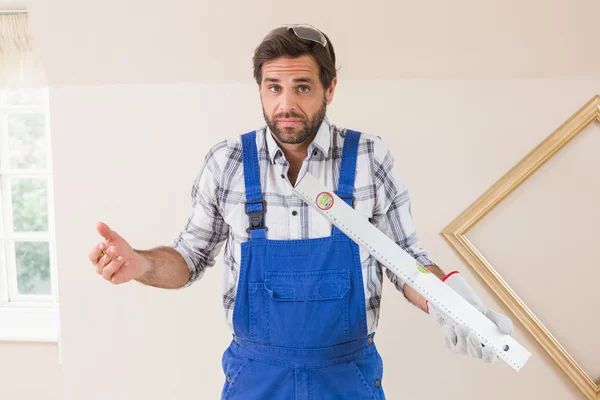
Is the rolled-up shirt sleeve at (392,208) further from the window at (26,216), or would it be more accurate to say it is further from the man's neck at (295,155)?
the window at (26,216)

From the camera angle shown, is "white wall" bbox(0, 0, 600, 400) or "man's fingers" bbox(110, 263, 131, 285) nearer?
"man's fingers" bbox(110, 263, 131, 285)

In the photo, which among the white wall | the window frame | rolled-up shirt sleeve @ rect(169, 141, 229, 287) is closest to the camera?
rolled-up shirt sleeve @ rect(169, 141, 229, 287)

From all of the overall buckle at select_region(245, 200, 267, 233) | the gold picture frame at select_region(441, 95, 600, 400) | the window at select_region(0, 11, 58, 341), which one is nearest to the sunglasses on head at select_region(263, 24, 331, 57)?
the overall buckle at select_region(245, 200, 267, 233)

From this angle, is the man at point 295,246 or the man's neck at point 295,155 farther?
the man's neck at point 295,155

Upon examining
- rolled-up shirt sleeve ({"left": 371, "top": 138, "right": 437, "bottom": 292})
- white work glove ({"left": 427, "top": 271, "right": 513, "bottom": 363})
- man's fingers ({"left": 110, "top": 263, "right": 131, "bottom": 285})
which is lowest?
white work glove ({"left": 427, "top": 271, "right": 513, "bottom": 363})

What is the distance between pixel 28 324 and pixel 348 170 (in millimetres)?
2254

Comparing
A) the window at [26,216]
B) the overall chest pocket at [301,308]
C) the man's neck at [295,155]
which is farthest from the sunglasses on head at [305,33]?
the window at [26,216]

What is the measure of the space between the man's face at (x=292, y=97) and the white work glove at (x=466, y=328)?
491mm

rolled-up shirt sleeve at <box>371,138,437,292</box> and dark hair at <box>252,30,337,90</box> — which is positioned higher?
dark hair at <box>252,30,337,90</box>

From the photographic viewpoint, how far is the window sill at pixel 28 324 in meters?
2.79

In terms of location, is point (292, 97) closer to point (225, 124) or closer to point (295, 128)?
point (295, 128)

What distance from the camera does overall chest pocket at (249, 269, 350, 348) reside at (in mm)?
1362

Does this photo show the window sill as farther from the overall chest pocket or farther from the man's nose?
the man's nose

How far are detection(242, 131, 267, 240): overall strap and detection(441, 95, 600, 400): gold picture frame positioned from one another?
101 cm
